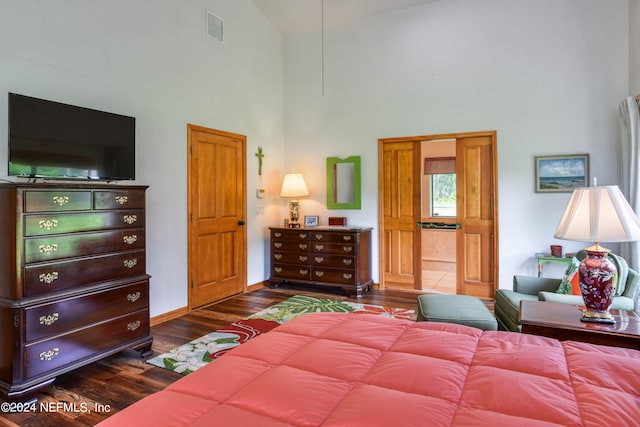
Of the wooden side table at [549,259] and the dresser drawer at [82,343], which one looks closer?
the dresser drawer at [82,343]

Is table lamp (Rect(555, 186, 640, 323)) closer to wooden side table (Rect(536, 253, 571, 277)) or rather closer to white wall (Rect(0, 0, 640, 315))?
wooden side table (Rect(536, 253, 571, 277))

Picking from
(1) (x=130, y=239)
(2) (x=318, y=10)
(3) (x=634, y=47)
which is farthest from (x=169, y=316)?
(3) (x=634, y=47)

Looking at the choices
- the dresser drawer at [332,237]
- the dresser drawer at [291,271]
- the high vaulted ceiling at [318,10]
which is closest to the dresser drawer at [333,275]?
the dresser drawer at [291,271]

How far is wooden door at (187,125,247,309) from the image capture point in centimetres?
452

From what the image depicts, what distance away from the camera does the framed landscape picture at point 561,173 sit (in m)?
4.44

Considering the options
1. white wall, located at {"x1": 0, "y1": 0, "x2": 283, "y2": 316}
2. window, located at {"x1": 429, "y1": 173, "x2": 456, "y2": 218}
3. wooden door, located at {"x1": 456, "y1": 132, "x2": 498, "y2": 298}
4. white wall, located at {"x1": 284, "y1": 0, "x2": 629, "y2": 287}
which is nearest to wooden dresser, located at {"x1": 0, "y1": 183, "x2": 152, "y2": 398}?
white wall, located at {"x1": 0, "y1": 0, "x2": 283, "y2": 316}

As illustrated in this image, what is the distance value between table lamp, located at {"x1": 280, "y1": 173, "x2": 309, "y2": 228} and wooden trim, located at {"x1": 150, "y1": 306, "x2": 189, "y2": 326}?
78.2 inches

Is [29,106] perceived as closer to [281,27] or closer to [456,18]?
[281,27]

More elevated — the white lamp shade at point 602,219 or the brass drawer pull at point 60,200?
the brass drawer pull at point 60,200

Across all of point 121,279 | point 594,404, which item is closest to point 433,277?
point 121,279

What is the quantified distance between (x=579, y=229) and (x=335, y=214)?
3902mm

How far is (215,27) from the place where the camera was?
4.78 m

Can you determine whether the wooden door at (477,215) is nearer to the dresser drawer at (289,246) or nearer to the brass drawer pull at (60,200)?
the dresser drawer at (289,246)

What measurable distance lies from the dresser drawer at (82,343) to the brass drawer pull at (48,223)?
2.43 ft
